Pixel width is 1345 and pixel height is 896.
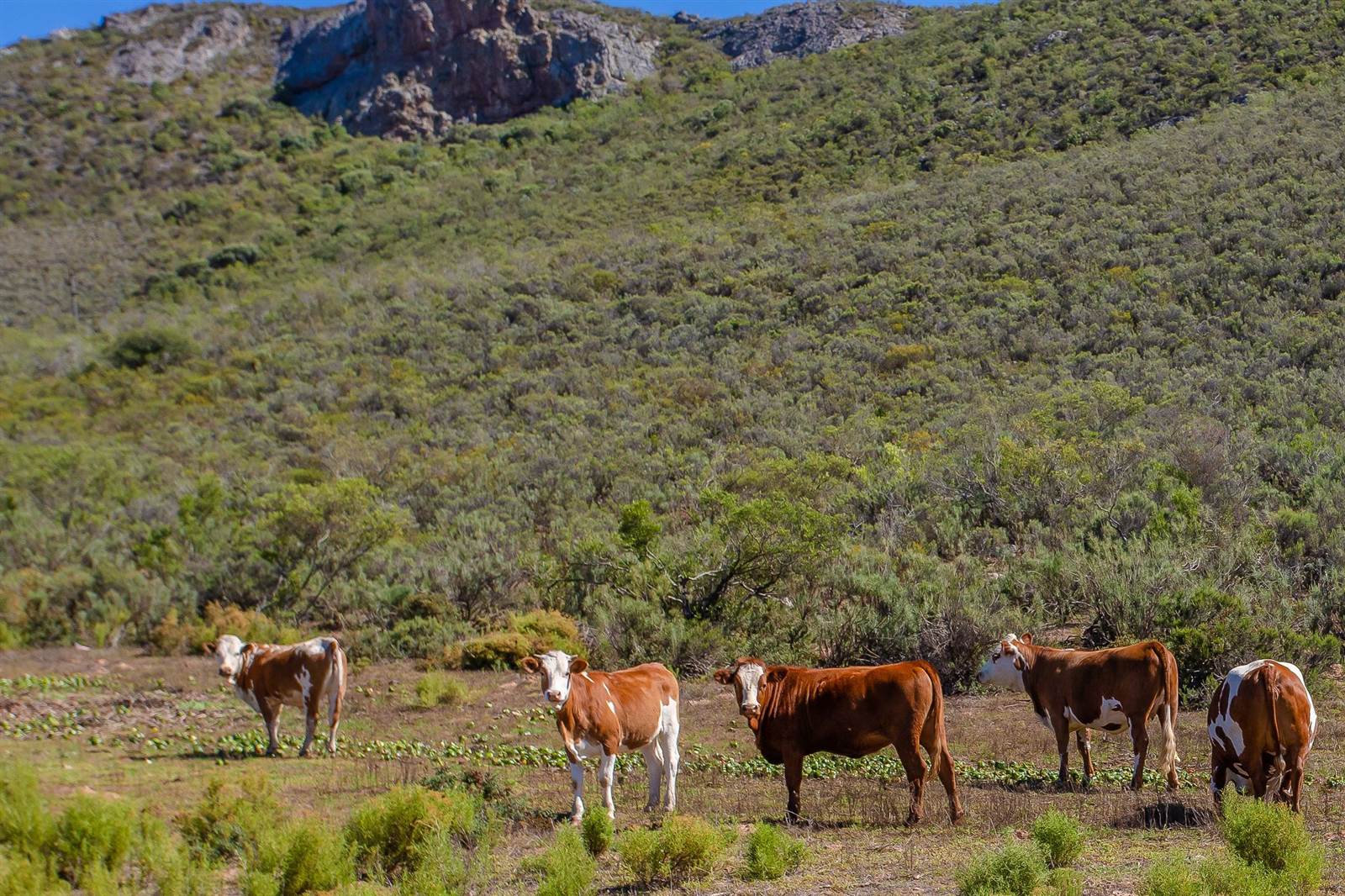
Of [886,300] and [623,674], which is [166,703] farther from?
[886,300]

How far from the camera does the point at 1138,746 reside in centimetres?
819

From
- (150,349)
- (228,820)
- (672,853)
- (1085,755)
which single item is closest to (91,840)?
(228,820)

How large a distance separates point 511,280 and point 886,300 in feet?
52.3

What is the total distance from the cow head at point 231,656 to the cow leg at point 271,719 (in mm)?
475

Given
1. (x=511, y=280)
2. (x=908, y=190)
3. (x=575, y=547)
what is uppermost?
(x=908, y=190)

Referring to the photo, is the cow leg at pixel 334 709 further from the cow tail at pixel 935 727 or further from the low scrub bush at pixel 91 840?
the cow tail at pixel 935 727

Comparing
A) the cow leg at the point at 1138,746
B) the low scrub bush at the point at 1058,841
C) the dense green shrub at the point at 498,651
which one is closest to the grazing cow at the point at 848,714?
the low scrub bush at the point at 1058,841

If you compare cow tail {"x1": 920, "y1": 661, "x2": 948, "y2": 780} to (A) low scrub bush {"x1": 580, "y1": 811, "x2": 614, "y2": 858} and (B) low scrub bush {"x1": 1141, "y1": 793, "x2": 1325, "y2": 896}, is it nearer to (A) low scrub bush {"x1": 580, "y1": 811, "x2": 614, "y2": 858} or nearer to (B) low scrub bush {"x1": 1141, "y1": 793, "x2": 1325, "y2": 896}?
(B) low scrub bush {"x1": 1141, "y1": 793, "x2": 1325, "y2": 896}

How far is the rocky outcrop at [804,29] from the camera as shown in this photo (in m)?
75.8

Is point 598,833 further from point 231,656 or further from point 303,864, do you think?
point 231,656

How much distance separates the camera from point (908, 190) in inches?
1731

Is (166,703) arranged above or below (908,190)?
below

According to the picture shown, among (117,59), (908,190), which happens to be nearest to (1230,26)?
(908,190)

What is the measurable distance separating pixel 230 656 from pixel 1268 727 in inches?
386
